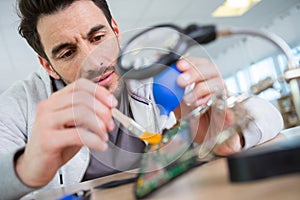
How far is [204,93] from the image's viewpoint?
0.41 metres

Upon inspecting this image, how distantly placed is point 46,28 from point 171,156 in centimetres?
63

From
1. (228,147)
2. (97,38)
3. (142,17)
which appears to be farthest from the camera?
(142,17)

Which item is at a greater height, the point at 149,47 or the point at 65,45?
the point at 65,45

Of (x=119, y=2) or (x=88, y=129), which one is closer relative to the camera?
(x=88, y=129)

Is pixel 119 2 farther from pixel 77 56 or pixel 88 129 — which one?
pixel 88 129

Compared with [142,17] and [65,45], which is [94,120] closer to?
[65,45]

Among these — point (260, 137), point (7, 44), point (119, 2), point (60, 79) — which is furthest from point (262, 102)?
point (7, 44)

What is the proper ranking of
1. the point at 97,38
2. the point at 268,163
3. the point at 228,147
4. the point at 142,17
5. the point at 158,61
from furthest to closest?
1. the point at 142,17
2. the point at 97,38
3. the point at 228,147
4. the point at 158,61
5. the point at 268,163

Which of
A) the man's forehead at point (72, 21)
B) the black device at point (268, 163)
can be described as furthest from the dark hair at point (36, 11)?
the black device at point (268, 163)

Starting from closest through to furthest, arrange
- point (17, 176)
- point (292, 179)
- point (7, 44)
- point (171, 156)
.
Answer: point (292, 179) < point (171, 156) < point (17, 176) < point (7, 44)

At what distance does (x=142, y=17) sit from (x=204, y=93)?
106 inches

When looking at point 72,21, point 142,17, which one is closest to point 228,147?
point 72,21

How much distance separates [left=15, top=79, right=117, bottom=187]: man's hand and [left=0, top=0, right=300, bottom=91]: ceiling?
218cm

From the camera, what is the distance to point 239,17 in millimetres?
3244
